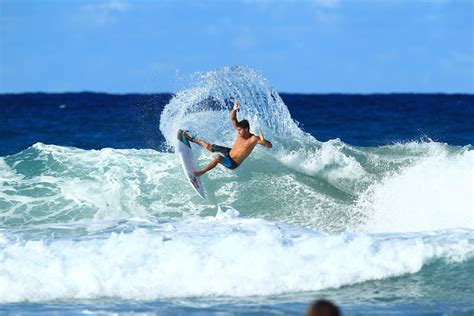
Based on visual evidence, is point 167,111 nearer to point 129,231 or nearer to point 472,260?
point 129,231

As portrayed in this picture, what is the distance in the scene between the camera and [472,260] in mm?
10477

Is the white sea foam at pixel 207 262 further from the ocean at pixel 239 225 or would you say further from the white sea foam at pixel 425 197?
the white sea foam at pixel 425 197

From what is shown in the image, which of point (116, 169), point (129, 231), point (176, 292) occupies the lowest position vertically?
point (176, 292)

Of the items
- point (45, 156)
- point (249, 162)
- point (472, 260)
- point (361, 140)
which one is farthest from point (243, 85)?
point (361, 140)

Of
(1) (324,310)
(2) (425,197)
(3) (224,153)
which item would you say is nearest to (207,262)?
(3) (224,153)

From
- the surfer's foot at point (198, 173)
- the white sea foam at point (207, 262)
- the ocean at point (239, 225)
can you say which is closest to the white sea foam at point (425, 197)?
the ocean at point (239, 225)

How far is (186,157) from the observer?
13.8 meters

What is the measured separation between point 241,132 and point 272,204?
228 cm

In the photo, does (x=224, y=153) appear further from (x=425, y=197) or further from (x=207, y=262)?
(x=425, y=197)

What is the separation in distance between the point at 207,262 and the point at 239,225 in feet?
5.72

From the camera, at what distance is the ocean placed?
31.0 ft

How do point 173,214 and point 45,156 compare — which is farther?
point 45,156

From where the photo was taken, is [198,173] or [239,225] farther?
[198,173]

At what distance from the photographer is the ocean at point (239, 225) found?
372 inches
